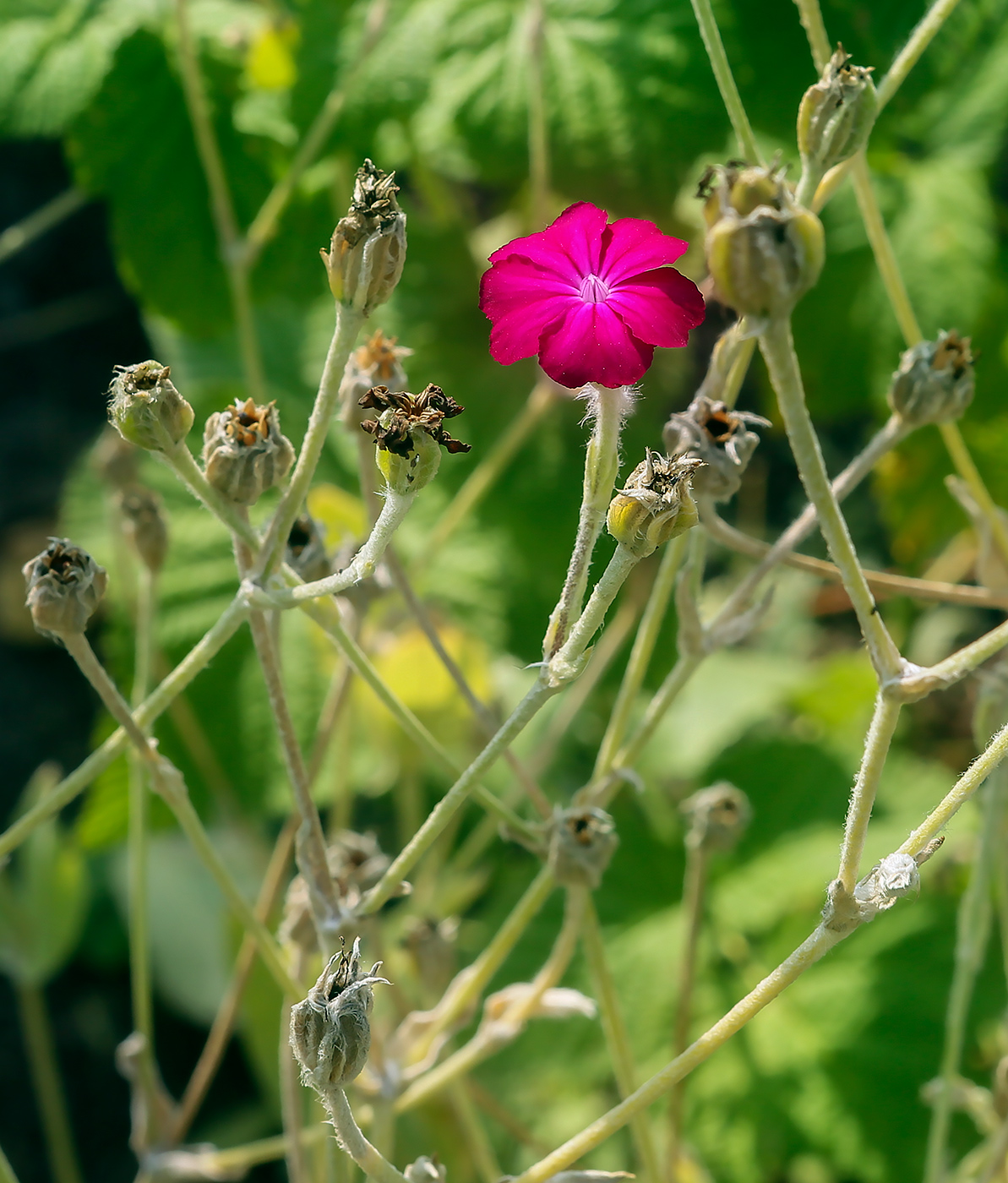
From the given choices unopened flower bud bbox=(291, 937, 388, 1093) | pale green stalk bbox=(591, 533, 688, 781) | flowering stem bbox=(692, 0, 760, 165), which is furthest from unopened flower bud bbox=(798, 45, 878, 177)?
unopened flower bud bbox=(291, 937, 388, 1093)

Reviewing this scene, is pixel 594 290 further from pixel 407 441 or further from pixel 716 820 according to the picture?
pixel 716 820

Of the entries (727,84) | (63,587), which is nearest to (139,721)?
(63,587)

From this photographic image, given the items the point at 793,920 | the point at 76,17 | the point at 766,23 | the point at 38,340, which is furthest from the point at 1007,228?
the point at 38,340

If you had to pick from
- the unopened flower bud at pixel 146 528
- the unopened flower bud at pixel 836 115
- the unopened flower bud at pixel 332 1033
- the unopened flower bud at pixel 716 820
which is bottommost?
the unopened flower bud at pixel 332 1033

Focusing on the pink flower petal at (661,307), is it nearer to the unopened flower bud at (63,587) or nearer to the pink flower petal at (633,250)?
the pink flower petal at (633,250)

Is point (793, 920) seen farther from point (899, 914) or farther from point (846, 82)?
point (846, 82)

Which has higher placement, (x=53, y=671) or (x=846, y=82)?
(x=53, y=671)

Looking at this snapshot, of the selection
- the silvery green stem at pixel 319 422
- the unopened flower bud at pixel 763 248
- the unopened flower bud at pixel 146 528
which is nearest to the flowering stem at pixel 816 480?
the unopened flower bud at pixel 763 248
